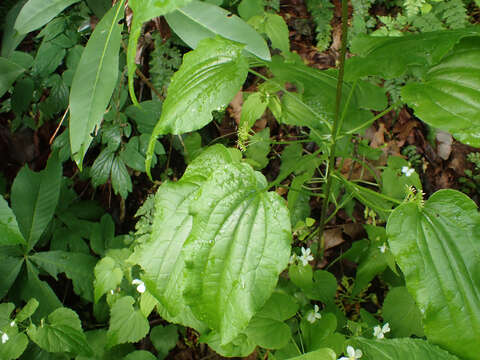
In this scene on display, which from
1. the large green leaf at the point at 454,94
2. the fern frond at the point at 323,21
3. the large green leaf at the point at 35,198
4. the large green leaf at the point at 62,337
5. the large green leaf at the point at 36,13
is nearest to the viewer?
the large green leaf at the point at 454,94

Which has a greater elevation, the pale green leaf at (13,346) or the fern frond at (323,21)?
the fern frond at (323,21)

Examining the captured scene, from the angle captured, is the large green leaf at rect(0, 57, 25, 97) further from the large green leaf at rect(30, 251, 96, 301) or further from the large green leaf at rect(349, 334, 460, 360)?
the large green leaf at rect(349, 334, 460, 360)

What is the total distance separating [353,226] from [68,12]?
2.08m

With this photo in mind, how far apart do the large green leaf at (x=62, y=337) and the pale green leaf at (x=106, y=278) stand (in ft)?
0.49

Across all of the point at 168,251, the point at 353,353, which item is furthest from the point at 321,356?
the point at 168,251

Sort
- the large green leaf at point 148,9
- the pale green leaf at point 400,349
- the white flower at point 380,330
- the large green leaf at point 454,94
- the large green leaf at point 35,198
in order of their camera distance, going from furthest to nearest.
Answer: the large green leaf at point 35,198 → the white flower at point 380,330 → the pale green leaf at point 400,349 → the large green leaf at point 454,94 → the large green leaf at point 148,9

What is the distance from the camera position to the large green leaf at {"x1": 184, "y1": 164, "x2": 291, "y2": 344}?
0.77 meters

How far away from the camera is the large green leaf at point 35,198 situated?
1.82 metres

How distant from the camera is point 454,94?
81cm

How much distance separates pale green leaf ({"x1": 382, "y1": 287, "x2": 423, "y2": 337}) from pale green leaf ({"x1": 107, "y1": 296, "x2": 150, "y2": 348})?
3.31ft

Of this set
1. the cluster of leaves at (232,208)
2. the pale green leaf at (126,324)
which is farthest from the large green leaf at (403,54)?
the pale green leaf at (126,324)

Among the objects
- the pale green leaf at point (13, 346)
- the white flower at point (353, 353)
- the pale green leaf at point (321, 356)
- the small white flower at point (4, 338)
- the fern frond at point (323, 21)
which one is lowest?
the pale green leaf at point (13, 346)

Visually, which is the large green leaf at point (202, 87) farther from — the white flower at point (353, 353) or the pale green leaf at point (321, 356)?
the white flower at point (353, 353)

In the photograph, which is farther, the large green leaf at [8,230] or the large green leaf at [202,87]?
the large green leaf at [8,230]
